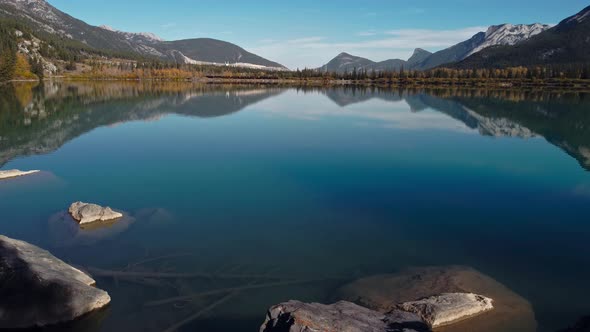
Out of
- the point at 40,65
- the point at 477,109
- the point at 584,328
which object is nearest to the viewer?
the point at 584,328

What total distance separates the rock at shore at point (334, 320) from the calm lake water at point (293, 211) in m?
1.98

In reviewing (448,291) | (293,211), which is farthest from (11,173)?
(448,291)

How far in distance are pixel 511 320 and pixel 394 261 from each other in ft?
13.7

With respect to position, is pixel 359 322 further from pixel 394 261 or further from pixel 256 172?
pixel 256 172

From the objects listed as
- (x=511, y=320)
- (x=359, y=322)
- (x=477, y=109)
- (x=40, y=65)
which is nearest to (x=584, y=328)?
(x=511, y=320)

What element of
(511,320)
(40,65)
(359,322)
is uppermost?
(40,65)

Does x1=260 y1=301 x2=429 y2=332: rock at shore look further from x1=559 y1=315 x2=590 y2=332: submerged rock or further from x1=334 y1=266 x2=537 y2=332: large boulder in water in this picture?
x1=559 y1=315 x2=590 y2=332: submerged rock

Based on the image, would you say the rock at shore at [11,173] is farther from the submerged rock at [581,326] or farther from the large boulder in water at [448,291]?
the submerged rock at [581,326]

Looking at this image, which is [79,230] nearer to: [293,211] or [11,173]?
[293,211]

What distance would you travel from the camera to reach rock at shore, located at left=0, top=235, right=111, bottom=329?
389 inches

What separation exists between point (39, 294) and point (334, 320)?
758 centimetres

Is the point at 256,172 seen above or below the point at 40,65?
below

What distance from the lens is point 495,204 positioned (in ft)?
67.4

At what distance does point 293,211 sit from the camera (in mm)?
18938
